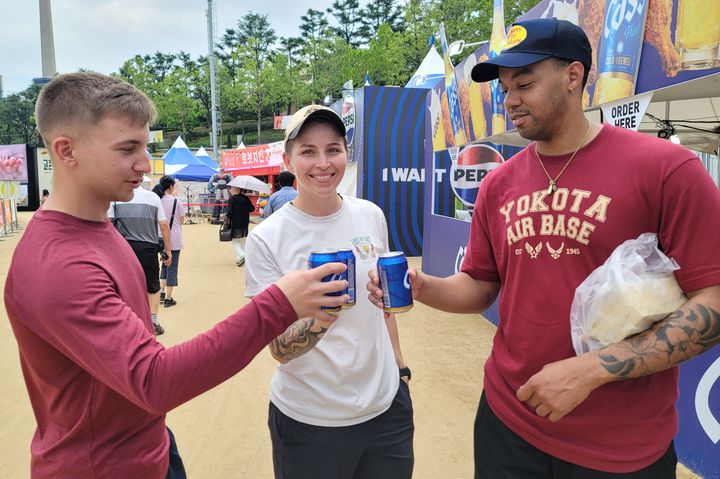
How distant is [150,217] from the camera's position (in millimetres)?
5496

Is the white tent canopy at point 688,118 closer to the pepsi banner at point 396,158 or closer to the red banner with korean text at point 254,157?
the pepsi banner at point 396,158

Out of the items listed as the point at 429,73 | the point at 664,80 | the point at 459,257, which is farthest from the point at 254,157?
the point at 664,80

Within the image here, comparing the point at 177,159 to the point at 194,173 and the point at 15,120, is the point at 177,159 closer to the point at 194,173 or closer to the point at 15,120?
the point at 194,173

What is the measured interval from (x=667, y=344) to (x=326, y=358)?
3.76 feet

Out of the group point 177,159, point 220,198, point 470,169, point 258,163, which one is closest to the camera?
point 470,169

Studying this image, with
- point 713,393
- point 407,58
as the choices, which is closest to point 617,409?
point 713,393

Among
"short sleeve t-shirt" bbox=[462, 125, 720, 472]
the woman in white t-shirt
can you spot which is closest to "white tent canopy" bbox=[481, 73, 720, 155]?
"short sleeve t-shirt" bbox=[462, 125, 720, 472]

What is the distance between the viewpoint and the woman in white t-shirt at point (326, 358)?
1.83 metres

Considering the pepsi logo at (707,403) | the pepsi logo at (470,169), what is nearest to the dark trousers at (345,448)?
the pepsi logo at (707,403)

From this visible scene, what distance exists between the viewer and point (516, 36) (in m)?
1.67

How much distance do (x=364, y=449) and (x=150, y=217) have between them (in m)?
4.50

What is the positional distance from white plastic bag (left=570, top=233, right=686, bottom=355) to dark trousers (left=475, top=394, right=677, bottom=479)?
0.44m

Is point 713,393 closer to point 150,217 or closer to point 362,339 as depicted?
point 362,339

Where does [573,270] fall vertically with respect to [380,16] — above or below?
below
